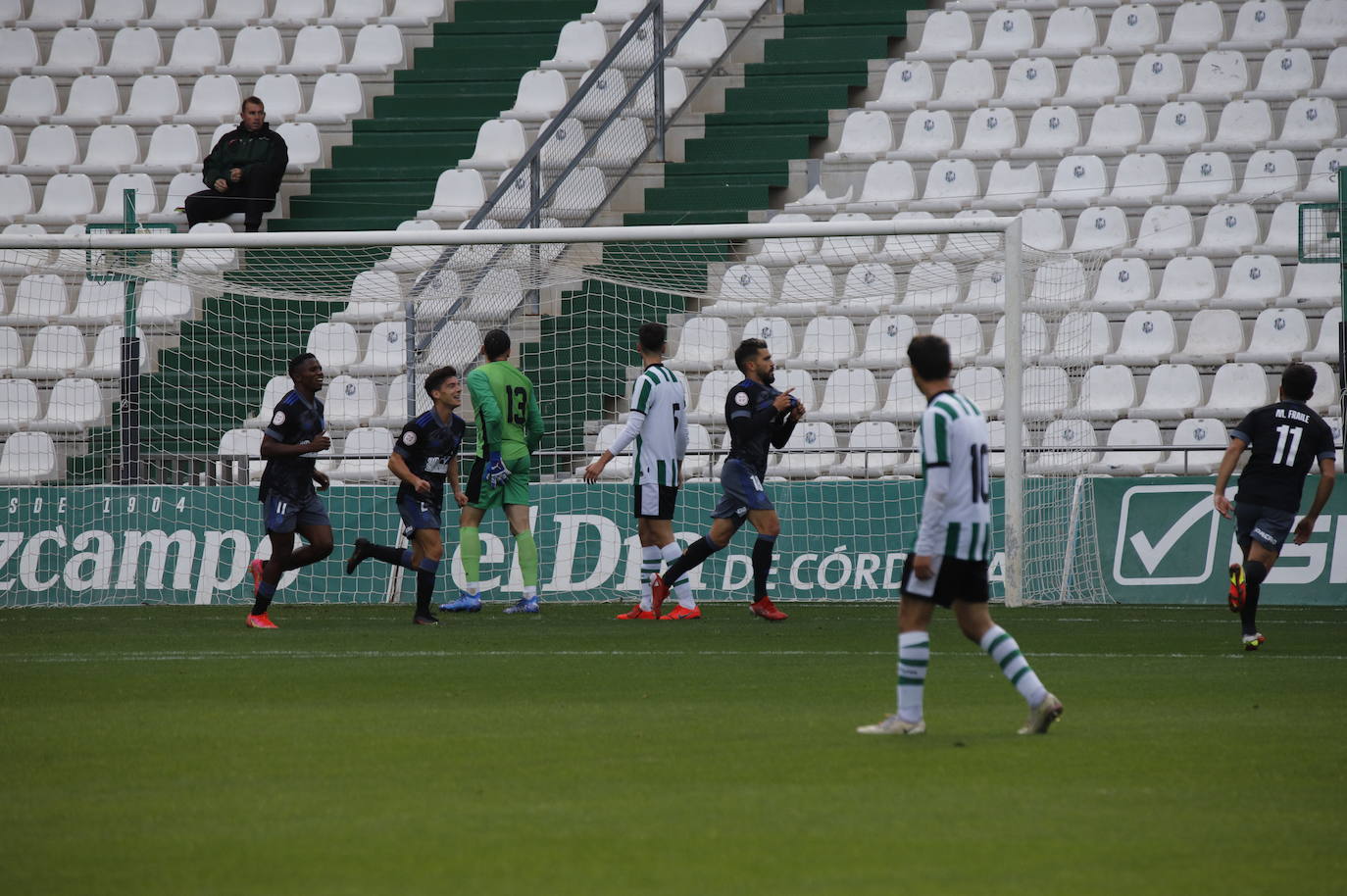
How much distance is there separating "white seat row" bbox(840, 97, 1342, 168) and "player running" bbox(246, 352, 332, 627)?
949 cm

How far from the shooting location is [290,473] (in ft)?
42.2

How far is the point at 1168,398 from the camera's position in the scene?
17.6m

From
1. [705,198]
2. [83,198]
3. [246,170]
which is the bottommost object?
[705,198]

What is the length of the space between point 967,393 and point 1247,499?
22.0ft

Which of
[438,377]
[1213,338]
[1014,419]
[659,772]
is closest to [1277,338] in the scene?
[1213,338]

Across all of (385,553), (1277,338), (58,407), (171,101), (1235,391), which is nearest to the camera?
(385,553)

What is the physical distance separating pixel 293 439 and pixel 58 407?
287 inches

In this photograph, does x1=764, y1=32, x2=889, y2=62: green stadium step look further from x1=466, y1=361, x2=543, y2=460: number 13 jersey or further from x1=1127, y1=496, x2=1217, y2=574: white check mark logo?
x1=466, y1=361, x2=543, y2=460: number 13 jersey

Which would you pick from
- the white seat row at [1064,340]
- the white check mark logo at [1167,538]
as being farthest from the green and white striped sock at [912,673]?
the white seat row at [1064,340]

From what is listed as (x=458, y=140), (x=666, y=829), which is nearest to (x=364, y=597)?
(x=458, y=140)

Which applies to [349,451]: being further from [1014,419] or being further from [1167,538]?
[1167,538]

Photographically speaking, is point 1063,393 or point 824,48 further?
point 824,48

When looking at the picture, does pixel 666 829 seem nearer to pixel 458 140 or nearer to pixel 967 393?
pixel 967 393

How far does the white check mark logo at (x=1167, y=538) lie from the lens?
49.5 ft
